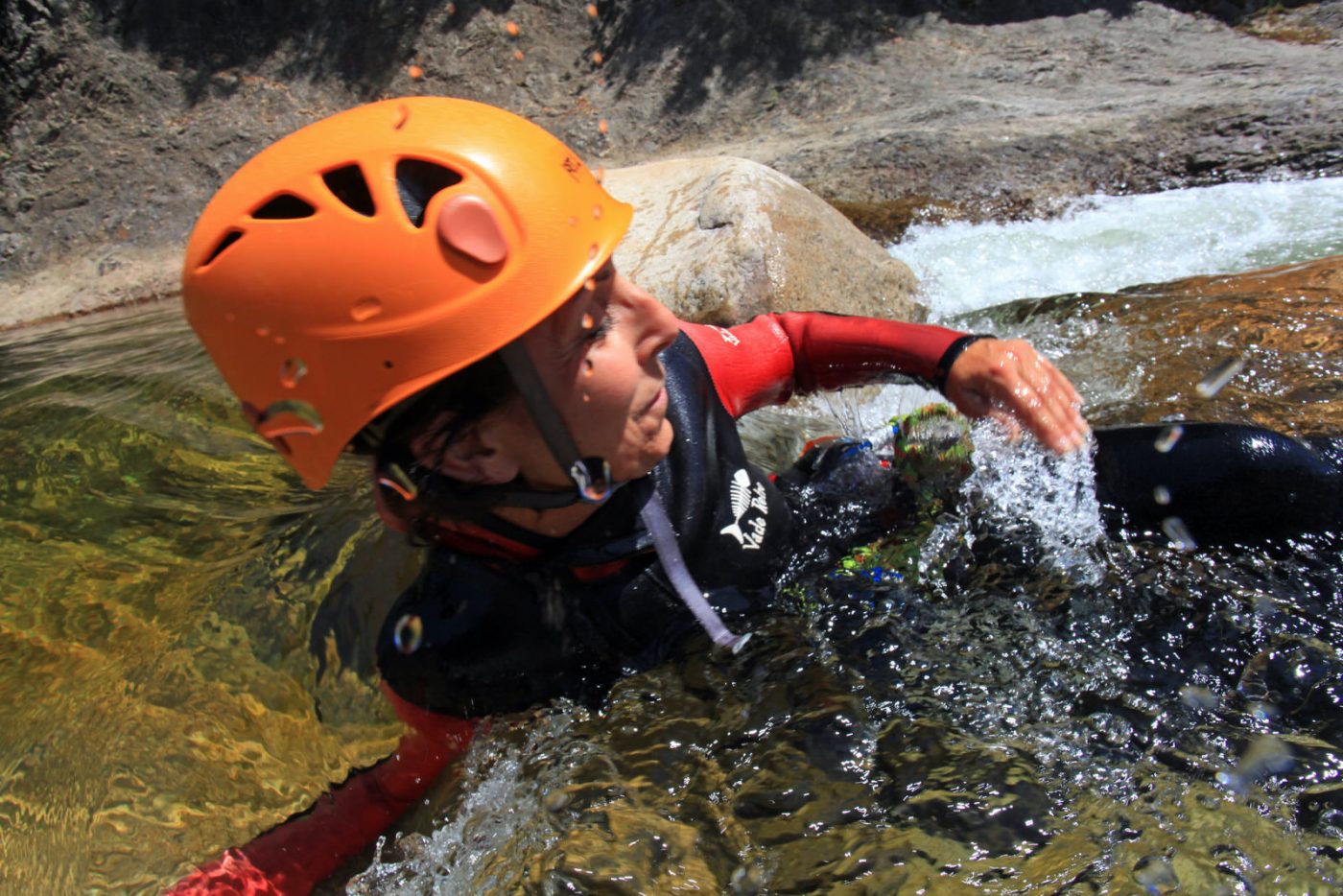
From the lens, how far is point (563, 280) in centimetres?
159

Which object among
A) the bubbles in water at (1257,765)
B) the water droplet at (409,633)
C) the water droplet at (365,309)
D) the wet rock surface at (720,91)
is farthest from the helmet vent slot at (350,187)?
the wet rock surface at (720,91)

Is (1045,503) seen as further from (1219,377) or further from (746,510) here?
(1219,377)

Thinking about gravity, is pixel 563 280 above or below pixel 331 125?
below

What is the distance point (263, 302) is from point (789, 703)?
133 centimetres

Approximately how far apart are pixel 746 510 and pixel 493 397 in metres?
0.71

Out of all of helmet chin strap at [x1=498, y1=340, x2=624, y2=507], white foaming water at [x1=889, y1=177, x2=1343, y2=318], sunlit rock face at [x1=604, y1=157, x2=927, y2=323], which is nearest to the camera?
helmet chin strap at [x1=498, y1=340, x2=624, y2=507]

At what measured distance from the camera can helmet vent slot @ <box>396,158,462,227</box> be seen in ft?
5.04

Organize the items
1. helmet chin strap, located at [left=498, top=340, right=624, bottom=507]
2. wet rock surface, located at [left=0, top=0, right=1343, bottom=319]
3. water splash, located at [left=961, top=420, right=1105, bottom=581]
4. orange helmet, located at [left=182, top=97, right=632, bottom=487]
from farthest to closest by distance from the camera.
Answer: wet rock surface, located at [left=0, top=0, right=1343, bottom=319] < water splash, located at [left=961, top=420, right=1105, bottom=581] < helmet chin strap, located at [left=498, top=340, right=624, bottom=507] < orange helmet, located at [left=182, top=97, right=632, bottom=487]

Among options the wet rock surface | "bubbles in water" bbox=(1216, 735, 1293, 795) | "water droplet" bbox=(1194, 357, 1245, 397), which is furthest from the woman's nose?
the wet rock surface

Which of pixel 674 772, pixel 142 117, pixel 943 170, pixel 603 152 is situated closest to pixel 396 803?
pixel 674 772

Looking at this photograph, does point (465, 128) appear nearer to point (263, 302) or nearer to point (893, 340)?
point (263, 302)

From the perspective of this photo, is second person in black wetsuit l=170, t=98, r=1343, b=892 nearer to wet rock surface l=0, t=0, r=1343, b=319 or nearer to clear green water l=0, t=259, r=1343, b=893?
clear green water l=0, t=259, r=1343, b=893

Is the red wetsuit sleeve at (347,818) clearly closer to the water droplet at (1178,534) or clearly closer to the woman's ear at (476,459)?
the woman's ear at (476,459)

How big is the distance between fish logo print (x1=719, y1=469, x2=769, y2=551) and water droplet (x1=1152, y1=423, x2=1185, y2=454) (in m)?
0.89
